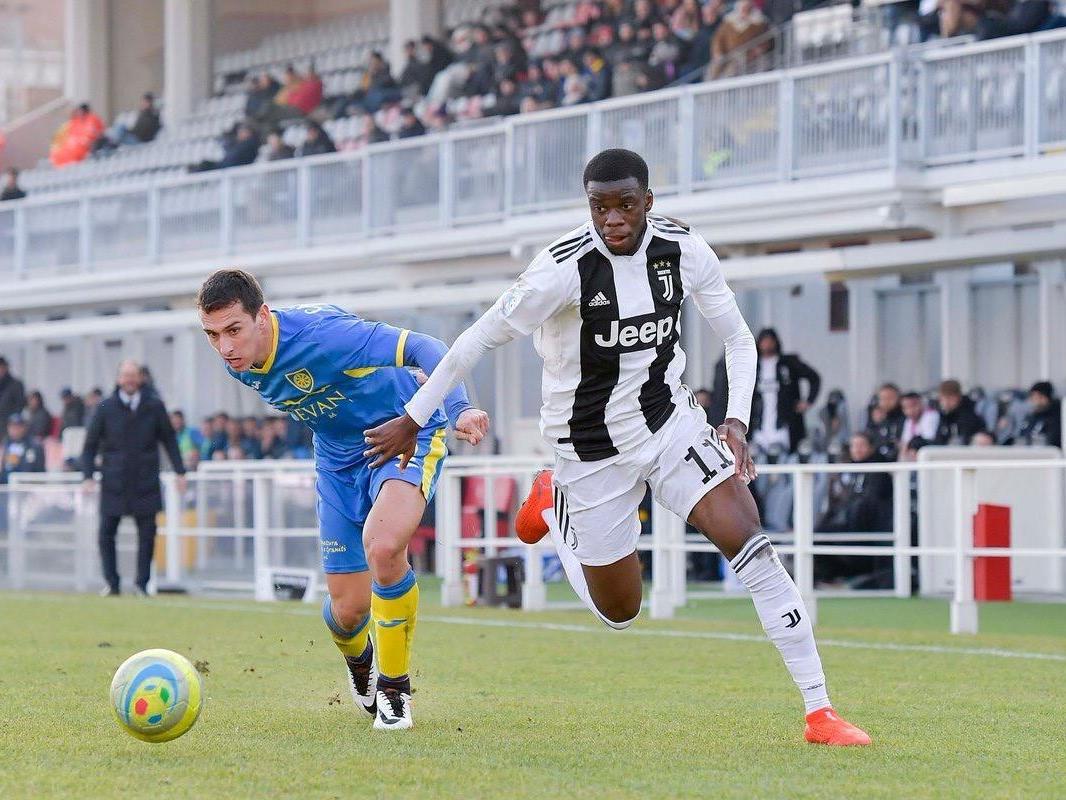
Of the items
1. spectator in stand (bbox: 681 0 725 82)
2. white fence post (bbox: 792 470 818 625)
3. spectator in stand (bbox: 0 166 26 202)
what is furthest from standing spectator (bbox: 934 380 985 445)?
spectator in stand (bbox: 0 166 26 202)

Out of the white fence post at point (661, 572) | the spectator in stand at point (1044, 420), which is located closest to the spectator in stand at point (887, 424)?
the spectator in stand at point (1044, 420)

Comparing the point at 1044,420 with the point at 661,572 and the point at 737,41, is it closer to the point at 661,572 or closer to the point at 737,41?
the point at 661,572

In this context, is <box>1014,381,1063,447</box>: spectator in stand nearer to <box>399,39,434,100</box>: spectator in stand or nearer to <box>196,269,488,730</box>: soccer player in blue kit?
<box>196,269,488,730</box>: soccer player in blue kit

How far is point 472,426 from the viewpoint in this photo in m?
6.96

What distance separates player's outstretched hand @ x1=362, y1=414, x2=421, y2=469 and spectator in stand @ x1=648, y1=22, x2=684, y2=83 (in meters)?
16.6

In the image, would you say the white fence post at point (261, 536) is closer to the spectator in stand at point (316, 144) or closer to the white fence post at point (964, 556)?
the white fence post at point (964, 556)

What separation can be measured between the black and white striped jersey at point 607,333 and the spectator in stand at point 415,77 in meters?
21.9

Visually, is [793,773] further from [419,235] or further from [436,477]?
[419,235]

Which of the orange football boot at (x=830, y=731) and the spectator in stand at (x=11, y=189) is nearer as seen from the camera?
the orange football boot at (x=830, y=731)

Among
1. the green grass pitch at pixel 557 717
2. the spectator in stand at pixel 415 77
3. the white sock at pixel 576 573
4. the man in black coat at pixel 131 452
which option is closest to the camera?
the green grass pitch at pixel 557 717

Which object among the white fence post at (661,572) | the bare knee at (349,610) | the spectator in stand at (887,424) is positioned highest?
the spectator in stand at (887,424)

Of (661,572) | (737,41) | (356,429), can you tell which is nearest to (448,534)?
(661,572)

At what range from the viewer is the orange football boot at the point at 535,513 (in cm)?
811

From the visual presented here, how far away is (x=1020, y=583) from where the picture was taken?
53.4ft
